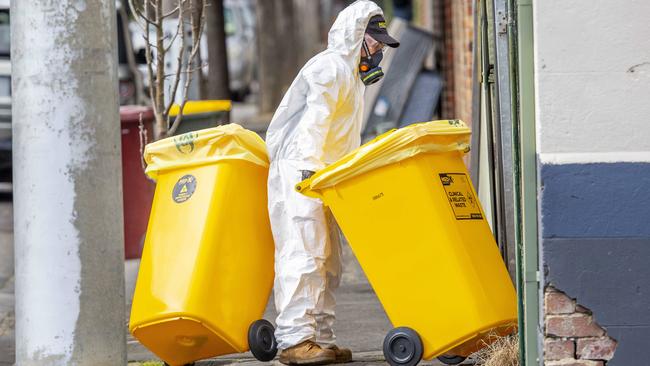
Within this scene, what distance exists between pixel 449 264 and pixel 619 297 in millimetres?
792

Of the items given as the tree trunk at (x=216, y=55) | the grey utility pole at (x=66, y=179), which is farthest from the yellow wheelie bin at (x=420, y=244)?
the tree trunk at (x=216, y=55)

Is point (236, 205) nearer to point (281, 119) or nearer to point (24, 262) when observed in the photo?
point (281, 119)

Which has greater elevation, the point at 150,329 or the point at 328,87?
the point at 328,87

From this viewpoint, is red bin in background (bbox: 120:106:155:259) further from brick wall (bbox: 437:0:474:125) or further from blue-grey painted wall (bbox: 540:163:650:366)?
blue-grey painted wall (bbox: 540:163:650:366)

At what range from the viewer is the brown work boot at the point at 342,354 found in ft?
19.2

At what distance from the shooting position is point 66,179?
198 inches

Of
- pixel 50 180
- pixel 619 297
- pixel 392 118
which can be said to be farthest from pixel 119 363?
pixel 392 118

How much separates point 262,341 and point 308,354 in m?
0.22

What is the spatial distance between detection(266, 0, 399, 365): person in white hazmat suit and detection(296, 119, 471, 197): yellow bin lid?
22cm

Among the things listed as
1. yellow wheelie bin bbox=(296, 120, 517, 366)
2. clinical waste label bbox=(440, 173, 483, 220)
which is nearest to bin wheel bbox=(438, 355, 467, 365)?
yellow wheelie bin bbox=(296, 120, 517, 366)

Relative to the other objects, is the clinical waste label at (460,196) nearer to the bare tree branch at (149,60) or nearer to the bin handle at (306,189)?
the bin handle at (306,189)

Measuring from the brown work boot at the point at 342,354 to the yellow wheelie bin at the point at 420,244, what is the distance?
0.50 meters

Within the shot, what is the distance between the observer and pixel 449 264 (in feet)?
17.2

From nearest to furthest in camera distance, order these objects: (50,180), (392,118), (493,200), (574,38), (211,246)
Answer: (574,38) → (50,180) → (211,246) → (493,200) → (392,118)
